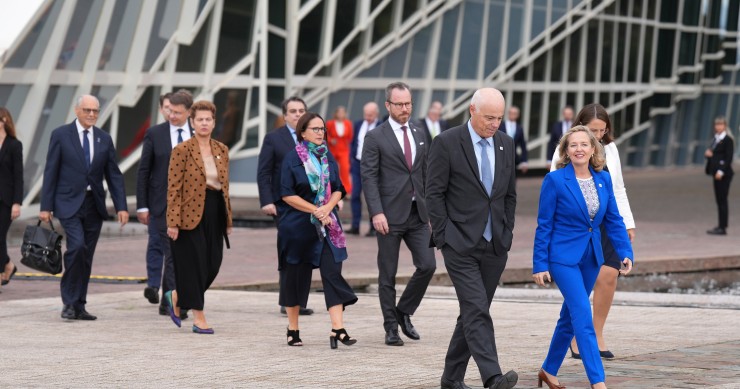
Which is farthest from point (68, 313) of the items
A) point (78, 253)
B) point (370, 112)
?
point (370, 112)

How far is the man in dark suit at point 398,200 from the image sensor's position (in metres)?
11.2

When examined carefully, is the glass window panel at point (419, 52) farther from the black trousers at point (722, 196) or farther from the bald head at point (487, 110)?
the bald head at point (487, 110)

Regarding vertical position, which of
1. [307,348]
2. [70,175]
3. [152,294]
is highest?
[70,175]

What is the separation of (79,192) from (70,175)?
0.18m

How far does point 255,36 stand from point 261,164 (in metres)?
15.8

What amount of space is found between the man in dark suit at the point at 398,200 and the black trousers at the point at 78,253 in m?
2.51

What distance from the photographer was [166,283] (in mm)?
12539

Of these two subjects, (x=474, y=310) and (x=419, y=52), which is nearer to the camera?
(x=474, y=310)

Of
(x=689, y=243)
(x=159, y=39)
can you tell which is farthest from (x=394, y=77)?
(x=689, y=243)

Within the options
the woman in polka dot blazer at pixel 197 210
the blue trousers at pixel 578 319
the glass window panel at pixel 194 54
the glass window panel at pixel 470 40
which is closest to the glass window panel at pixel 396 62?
Answer: the glass window panel at pixel 470 40

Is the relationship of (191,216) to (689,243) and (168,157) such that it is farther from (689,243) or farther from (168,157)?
(689,243)

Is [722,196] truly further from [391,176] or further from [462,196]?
[462,196]

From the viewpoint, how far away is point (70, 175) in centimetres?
1261

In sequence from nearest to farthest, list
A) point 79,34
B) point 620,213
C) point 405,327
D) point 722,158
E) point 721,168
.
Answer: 1. point 620,213
2. point 405,327
3. point 721,168
4. point 722,158
5. point 79,34
